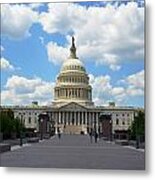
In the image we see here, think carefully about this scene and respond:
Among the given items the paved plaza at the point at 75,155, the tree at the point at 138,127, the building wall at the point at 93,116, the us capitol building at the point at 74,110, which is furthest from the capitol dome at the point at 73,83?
the tree at the point at 138,127

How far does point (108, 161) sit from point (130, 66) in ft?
2.42

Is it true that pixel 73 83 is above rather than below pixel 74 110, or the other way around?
above

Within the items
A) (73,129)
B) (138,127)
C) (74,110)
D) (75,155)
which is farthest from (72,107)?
(138,127)

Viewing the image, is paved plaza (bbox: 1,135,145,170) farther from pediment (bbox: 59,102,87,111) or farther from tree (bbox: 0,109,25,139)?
pediment (bbox: 59,102,87,111)

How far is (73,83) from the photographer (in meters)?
4.73

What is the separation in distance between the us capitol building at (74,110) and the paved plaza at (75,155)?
0.12 metres

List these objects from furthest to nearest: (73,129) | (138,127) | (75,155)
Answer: (73,129)
(75,155)
(138,127)

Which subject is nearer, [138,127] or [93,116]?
[138,127]

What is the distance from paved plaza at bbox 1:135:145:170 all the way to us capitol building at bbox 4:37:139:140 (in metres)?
0.12

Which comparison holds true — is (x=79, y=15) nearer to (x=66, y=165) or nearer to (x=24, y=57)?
(x=24, y=57)

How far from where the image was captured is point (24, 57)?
450 centimetres

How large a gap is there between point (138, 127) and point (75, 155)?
541 millimetres

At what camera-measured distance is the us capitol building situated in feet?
14.6

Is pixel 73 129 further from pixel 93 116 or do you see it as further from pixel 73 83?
pixel 73 83
